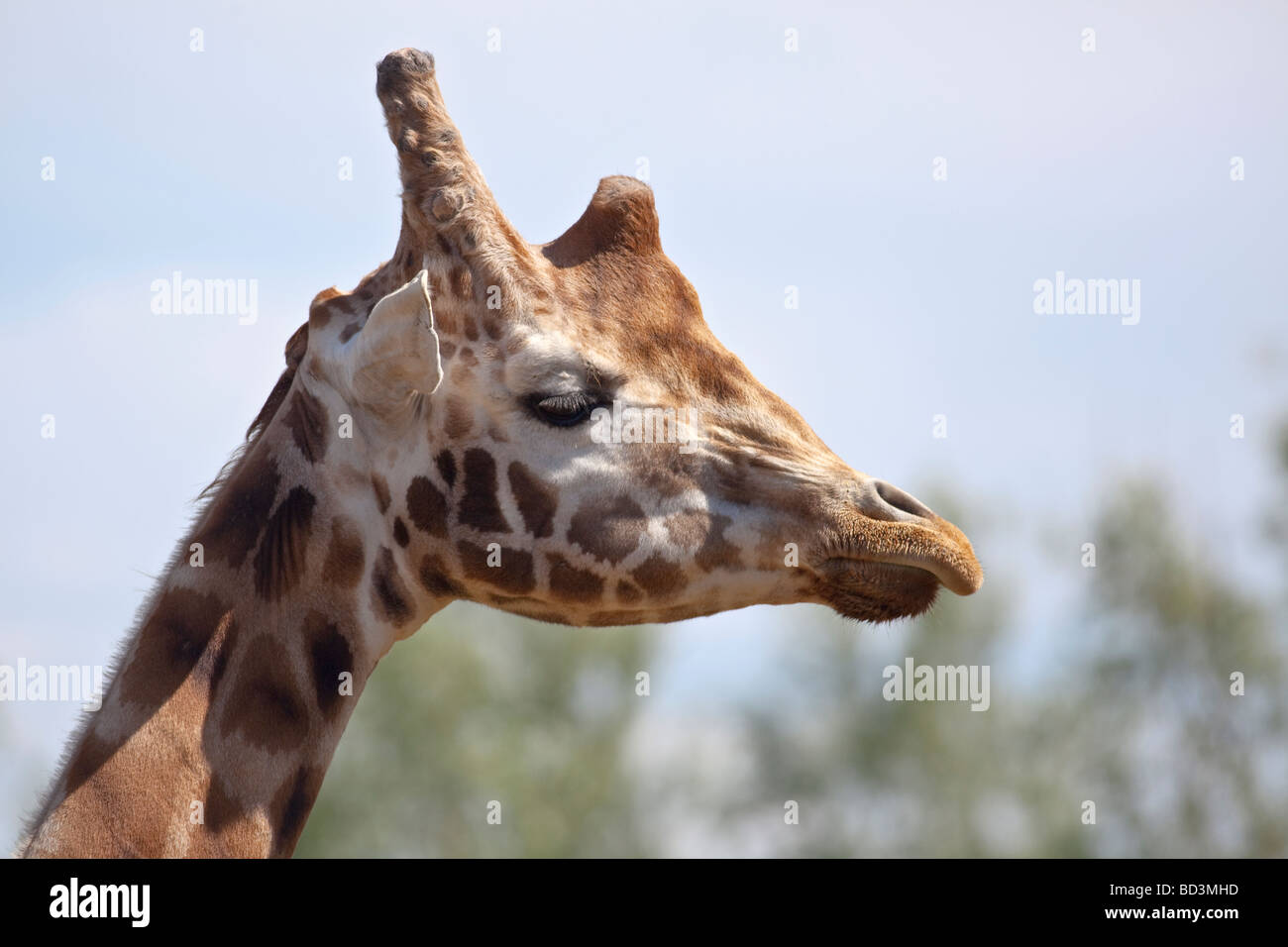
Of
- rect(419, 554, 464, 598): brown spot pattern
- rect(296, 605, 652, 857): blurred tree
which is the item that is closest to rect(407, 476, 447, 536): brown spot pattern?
rect(419, 554, 464, 598): brown spot pattern

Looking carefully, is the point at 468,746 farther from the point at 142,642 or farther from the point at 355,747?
the point at 142,642

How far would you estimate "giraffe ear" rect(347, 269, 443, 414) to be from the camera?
Result: 211 inches

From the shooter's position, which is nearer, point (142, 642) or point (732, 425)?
point (142, 642)

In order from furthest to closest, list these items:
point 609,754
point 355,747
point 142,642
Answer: point 609,754 < point 355,747 < point 142,642

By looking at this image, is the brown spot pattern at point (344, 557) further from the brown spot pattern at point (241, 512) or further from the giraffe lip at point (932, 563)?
the giraffe lip at point (932, 563)

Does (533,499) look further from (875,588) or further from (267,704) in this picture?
(875,588)

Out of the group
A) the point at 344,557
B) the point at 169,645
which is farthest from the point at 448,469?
the point at 169,645

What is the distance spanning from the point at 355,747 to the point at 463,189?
3135 centimetres

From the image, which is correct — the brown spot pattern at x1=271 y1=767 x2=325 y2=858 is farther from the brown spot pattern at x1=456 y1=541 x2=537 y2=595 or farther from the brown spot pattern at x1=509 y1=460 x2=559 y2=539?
the brown spot pattern at x1=509 y1=460 x2=559 y2=539

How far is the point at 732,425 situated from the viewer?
586 cm

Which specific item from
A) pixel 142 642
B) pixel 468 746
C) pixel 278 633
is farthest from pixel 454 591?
pixel 468 746

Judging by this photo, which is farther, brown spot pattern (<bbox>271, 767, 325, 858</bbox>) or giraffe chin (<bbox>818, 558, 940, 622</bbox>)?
giraffe chin (<bbox>818, 558, 940, 622</bbox>)

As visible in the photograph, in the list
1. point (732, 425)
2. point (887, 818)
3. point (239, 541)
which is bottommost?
point (887, 818)

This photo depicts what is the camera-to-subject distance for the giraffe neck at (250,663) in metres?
5.12
